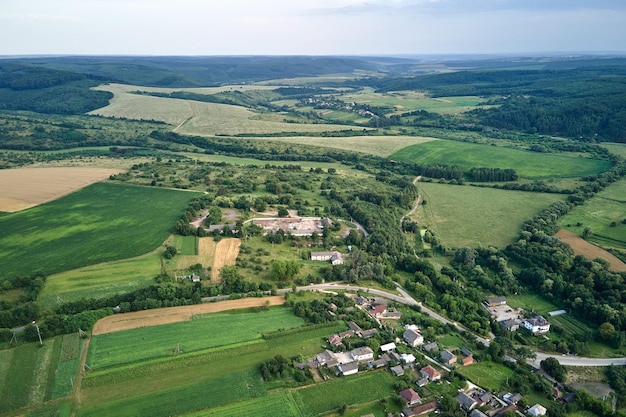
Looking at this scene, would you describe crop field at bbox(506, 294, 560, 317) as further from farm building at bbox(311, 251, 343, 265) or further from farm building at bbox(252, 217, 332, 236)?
farm building at bbox(252, 217, 332, 236)

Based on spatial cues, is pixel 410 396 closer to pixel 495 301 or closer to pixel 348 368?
pixel 348 368

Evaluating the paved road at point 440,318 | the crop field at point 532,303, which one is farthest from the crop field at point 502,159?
the paved road at point 440,318

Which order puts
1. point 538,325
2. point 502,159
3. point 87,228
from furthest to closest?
point 502,159
point 87,228
point 538,325

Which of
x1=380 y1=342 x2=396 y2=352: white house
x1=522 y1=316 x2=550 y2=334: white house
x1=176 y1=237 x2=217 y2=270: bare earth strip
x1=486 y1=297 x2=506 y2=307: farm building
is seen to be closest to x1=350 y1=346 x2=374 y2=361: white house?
x1=380 y1=342 x2=396 y2=352: white house

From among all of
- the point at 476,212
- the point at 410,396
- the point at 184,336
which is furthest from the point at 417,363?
the point at 476,212

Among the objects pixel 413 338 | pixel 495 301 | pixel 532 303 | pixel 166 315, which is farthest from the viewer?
pixel 532 303

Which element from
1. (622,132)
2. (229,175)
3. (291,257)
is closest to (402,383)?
(291,257)

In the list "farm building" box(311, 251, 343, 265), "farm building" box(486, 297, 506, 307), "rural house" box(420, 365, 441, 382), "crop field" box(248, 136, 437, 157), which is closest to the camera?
"rural house" box(420, 365, 441, 382)
